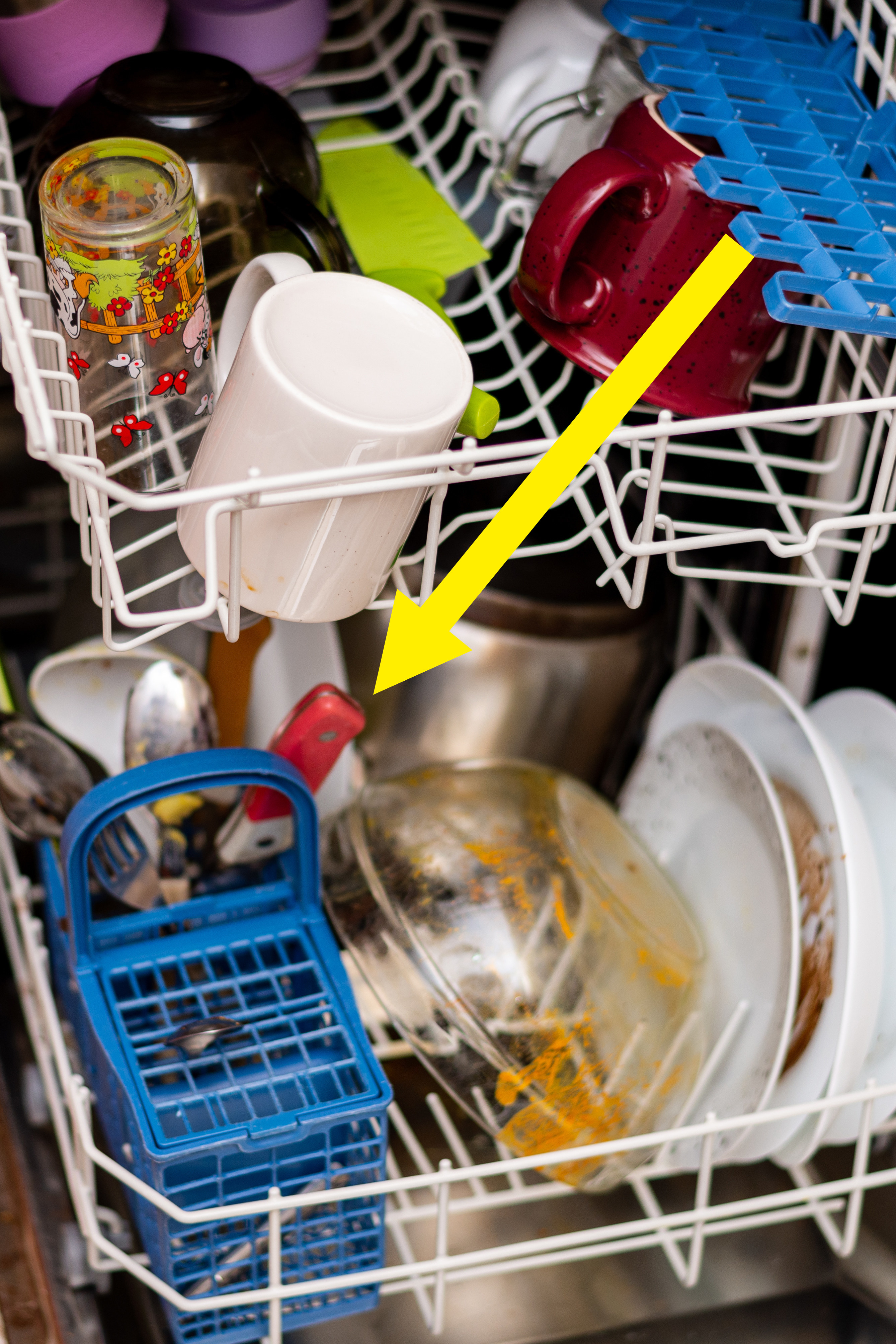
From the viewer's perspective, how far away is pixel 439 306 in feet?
2.22

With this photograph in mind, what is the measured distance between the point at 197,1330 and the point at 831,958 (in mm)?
400

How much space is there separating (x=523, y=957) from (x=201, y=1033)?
0.17 m

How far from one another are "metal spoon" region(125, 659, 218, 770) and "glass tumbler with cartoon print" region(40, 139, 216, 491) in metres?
0.18

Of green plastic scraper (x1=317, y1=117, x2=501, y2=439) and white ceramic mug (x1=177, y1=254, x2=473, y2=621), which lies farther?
green plastic scraper (x1=317, y1=117, x2=501, y2=439)

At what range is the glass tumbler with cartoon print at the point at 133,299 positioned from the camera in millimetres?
538

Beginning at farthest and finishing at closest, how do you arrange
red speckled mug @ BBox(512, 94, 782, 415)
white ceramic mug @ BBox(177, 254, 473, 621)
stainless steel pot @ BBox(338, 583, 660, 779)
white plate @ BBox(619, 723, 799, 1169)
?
stainless steel pot @ BBox(338, 583, 660, 779) → white plate @ BBox(619, 723, 799, 1169) → red speckled mug @ BBox(512, 94, 782, 415) → white ceramic mug @ BBox(177, 254, 473, 621)

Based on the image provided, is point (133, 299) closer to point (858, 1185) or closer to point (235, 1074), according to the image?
point (235, 1074)

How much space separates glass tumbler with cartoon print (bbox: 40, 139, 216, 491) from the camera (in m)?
0.54

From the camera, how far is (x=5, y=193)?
0.72m

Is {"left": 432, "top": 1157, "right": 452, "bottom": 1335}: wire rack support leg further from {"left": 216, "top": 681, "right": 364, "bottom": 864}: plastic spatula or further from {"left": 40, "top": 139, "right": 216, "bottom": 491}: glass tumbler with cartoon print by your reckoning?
{"left": 40, "top": 139, "right": 216, "bottom": 491}: glass tumbler with cartoon print

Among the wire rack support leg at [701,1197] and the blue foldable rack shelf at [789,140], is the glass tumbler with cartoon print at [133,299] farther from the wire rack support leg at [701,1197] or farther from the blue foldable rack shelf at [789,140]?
the wire rack support leg at [701,1197]

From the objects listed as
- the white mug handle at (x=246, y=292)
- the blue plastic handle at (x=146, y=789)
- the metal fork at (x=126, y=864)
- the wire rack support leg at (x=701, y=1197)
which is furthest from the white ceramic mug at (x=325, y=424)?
the wire rack support leg at (x=701, y=1197)

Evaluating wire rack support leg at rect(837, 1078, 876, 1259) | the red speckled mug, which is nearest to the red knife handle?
the red speckled mug

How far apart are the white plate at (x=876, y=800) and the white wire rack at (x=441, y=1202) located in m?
0.02
